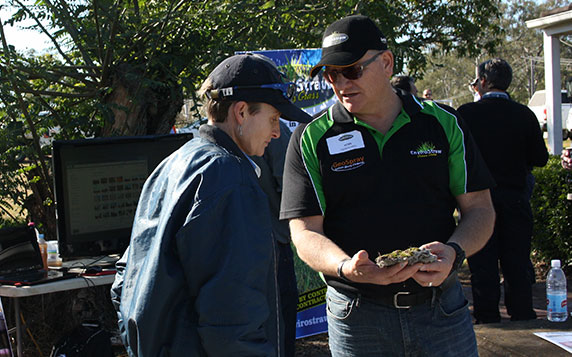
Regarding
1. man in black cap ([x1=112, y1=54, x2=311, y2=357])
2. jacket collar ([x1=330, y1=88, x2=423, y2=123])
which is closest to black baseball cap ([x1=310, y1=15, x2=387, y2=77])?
jacket collar ([x1=330, y1=88, x2=423, y2=123])

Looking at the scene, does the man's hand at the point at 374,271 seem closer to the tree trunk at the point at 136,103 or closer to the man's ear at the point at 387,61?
the man's ear at the point at 387,61

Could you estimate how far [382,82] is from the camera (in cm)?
253

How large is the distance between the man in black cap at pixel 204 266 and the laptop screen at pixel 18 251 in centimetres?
254

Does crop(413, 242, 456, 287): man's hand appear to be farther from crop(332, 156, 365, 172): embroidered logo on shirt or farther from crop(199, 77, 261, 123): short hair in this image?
crop(199, 77, 261, 123): short hair

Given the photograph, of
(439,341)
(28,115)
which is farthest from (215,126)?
(28,115)

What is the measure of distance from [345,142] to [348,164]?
3.8 inches

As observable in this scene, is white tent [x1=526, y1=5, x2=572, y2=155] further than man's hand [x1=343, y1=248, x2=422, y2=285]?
Yes

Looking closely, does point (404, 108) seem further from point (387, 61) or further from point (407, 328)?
point (407, 328)

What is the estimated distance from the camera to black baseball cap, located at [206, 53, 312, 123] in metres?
2.08

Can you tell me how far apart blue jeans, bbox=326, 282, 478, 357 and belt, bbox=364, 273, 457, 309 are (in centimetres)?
2

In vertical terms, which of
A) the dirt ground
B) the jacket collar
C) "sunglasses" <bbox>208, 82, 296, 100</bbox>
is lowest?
the dirt ground

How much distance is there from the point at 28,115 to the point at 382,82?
3.61m

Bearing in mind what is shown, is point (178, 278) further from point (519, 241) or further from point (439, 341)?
point (519, 241)

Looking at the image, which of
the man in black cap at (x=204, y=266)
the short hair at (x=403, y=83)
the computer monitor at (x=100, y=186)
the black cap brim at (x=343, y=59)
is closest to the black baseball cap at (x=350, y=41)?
the black cap brim at (x=343, y=59)
